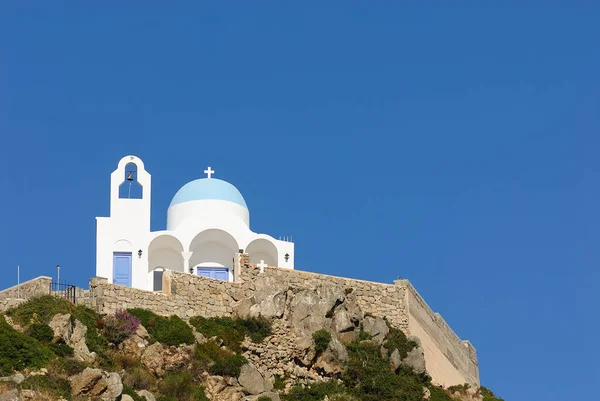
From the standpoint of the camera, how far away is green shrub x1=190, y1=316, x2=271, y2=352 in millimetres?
55312

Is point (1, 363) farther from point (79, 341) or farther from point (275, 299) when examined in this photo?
point (275, 299)

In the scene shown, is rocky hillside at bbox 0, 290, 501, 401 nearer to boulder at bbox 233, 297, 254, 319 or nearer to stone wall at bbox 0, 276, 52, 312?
boulder at bbox 233, 297, 254, 319

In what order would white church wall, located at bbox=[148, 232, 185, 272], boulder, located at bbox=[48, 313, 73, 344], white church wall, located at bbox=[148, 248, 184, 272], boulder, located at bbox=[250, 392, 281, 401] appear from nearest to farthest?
boulder, located at bbox=[48, 313, 73, 344]
boulder, located at bbox=[250, 392, 281, 401]
white church wall, located at bbox=[148, 232, 185, 272]
white church wall, located at bbox=[148, 248, 184, 272]

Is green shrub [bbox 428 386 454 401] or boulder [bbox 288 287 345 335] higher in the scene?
boulder [bbox 288 287 345 335]

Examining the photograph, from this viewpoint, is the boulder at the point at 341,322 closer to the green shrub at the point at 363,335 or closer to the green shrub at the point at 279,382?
the green shrub at the point at 363,335

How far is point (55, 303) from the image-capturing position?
52.3 m

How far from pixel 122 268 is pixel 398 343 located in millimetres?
10304

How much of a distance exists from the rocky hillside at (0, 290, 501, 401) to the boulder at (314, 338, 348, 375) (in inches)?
1.4

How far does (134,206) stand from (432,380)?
42.0 feet

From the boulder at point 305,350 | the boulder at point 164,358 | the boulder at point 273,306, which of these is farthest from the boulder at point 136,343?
the boulder at point 305,350

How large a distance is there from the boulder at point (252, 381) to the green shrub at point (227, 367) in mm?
192

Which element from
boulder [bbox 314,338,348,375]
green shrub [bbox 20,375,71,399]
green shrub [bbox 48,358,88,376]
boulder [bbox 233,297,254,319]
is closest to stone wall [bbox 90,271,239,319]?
boulder [bbox 233,297,254,319]

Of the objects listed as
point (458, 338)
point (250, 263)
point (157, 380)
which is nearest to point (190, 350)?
point (157, 380)

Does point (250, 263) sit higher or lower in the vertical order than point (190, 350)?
higher
